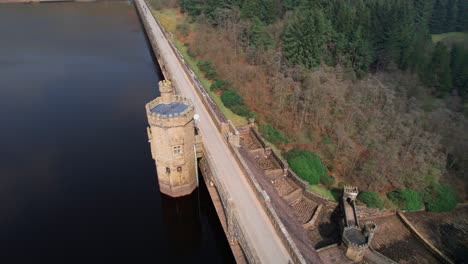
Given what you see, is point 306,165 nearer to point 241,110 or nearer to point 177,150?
point 241,110

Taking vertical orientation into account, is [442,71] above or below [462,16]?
below

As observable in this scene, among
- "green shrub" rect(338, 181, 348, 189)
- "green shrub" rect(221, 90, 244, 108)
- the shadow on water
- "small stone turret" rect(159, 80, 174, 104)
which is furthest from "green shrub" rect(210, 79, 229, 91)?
"green shrub" rect(338, 181, 348, 189)

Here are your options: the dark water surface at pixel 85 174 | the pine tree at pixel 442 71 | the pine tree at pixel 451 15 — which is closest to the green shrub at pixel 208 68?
the dark water surface at pixel 85 174

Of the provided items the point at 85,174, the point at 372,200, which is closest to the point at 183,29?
the point at 85,174

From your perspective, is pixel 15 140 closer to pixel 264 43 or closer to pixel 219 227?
pixel 219 227

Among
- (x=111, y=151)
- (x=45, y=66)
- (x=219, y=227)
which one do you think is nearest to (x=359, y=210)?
(x=219, y=227)

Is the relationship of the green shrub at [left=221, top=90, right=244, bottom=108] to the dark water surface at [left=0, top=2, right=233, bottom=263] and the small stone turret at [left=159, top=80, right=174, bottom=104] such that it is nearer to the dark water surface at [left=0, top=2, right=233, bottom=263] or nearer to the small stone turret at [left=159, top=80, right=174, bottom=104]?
the dark water surface at [left=0, top=2, right=233, bottom=263]
